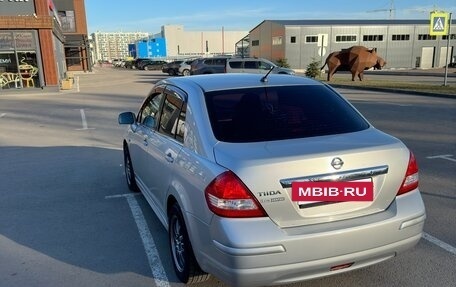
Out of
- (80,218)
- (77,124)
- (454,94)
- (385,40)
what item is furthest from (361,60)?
(385,40)

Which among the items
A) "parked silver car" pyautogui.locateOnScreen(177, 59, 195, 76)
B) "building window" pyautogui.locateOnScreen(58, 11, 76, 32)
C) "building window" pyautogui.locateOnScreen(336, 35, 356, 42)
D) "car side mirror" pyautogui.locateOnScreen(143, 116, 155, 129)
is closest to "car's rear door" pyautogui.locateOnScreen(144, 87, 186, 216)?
"car side mirror" pyautogui.locateOnScreen(143, 116, 155, 129)

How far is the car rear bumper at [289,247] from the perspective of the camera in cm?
252

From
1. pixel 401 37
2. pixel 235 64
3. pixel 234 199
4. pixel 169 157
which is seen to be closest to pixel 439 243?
pixel 234 199

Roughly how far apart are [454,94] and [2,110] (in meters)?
17.4

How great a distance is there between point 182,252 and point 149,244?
2.92 feet

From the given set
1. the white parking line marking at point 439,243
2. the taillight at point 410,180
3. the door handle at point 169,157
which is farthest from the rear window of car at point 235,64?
the taillight at point 410,180

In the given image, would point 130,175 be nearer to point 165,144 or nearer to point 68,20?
point 165,144

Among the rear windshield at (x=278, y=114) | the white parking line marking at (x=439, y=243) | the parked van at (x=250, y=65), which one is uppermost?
the rear windshield at (x=278, y=114)

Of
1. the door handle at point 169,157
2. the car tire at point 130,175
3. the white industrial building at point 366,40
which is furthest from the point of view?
the white industrial building at point 366,40

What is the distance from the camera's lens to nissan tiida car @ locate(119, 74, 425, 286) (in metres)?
2.56

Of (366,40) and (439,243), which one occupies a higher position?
(366,40)

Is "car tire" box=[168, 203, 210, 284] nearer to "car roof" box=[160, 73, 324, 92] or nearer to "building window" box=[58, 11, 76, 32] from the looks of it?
"car roof" box=[160, 73, 324, 92]

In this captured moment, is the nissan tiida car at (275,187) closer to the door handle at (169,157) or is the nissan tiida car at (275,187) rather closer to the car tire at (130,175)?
the door handle at (169,157)

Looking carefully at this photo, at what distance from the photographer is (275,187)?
2574 mm
